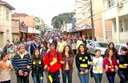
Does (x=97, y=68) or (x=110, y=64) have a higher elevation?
(x=110, y=64)

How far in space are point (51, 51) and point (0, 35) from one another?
31178 mm

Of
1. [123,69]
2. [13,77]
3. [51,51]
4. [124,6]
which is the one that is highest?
[124,6]

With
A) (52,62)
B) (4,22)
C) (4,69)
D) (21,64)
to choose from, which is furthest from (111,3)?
(4,69)

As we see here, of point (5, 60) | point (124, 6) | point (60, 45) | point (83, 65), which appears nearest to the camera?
point (5, 60)

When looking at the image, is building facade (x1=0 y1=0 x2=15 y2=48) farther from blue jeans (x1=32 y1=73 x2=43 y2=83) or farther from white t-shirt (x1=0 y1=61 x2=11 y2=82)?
white t-shirt (x1=0 y1=61 x2=11 y2=82)

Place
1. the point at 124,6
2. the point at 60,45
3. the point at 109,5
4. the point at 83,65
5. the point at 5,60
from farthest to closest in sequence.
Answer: the point at 109,5, the point at 124,6, the point at 60,45, the point at 83,65, the point at 5,60

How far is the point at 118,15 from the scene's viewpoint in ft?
103

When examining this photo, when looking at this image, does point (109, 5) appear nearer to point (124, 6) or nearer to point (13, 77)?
point (124, 6)

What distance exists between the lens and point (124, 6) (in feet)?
96.3

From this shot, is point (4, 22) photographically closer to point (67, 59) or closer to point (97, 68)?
point (67, 59)

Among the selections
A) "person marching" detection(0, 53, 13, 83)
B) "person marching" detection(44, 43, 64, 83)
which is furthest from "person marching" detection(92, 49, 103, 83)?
"person marching" detection(0, 53, 13, 83)

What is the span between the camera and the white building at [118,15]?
29950 millimetres

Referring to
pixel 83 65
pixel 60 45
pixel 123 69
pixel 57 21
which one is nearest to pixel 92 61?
pixel 83 65

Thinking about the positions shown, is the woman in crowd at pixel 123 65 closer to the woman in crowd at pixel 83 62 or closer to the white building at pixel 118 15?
the woman in crowd at pixel 83 62
